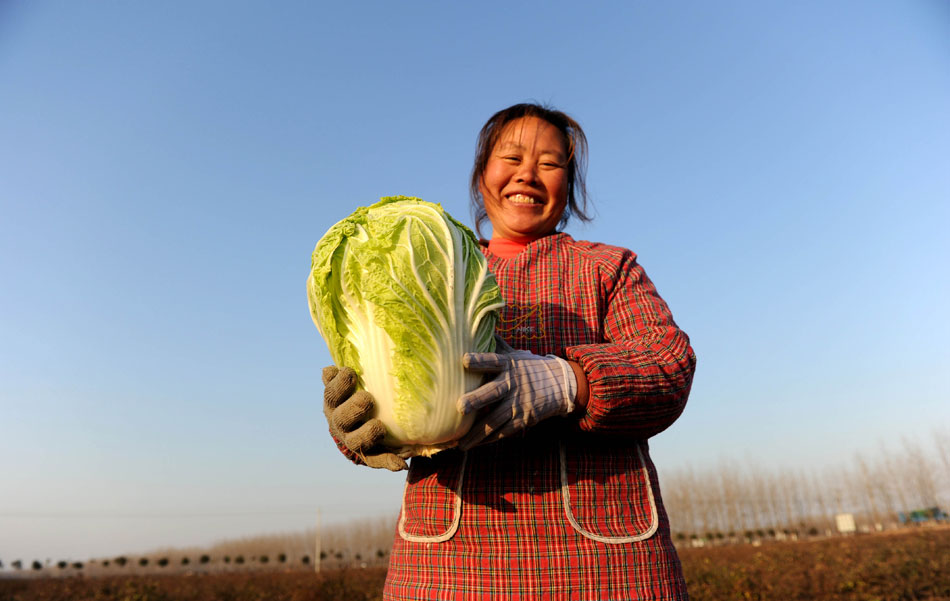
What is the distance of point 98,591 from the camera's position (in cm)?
1720

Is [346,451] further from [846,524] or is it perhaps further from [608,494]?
[846,524]

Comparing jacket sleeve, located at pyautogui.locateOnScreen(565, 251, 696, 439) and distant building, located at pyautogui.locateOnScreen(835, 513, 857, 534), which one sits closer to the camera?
jacket sleeve, located at pyautogui.locateOnScreen(565, 251, 696, 439)

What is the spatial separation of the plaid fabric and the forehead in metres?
1.01

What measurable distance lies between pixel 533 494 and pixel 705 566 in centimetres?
1869

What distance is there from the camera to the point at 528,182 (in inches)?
119

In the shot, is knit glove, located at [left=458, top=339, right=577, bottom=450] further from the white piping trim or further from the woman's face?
the woman's face

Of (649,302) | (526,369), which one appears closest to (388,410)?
(526,369)

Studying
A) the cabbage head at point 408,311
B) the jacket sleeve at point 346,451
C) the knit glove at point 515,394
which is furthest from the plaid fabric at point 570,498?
the cabbage head at point 408,311

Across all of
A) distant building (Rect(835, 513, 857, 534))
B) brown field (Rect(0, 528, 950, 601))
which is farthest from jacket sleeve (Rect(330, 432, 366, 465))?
distant building (Rect(835, 513, 857, 534))

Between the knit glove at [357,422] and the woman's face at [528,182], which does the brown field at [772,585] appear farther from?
the knit glove at [357,422]

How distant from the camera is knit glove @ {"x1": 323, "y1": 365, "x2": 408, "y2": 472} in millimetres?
1894

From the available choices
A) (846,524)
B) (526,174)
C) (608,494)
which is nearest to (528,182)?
(526,174)

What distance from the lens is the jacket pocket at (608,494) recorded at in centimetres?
214

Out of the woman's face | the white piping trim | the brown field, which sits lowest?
the brown field
